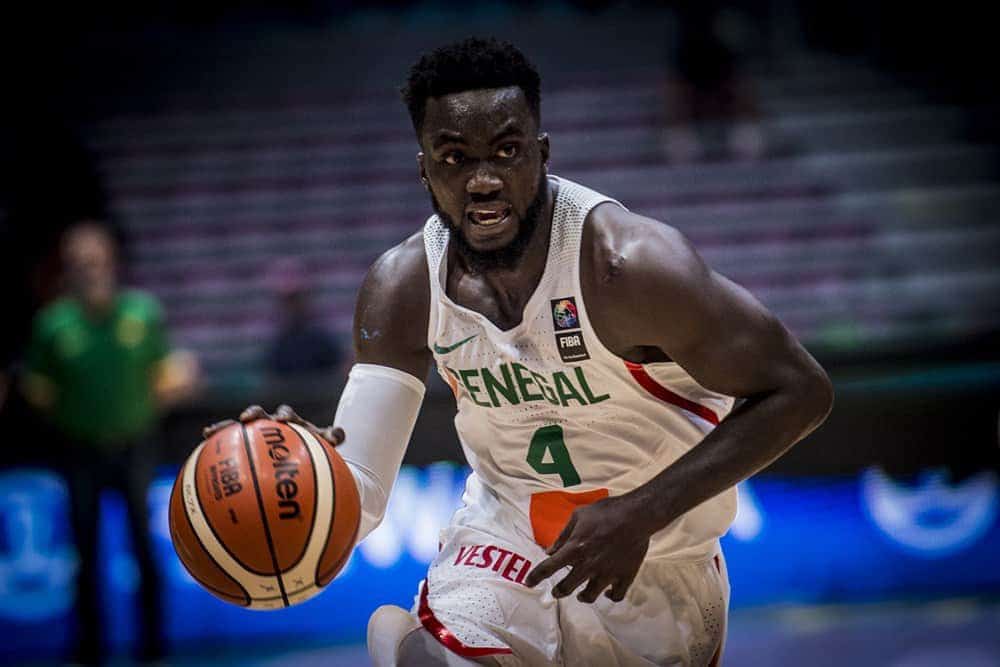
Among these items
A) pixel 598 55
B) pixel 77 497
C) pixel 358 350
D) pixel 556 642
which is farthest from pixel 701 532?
pixel 598 55

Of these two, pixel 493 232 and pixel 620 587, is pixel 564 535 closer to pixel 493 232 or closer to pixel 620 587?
pixel 620 587

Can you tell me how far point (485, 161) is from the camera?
3.04 meters

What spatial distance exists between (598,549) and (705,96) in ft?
27.3

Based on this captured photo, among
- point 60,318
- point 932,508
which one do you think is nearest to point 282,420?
point 60,318

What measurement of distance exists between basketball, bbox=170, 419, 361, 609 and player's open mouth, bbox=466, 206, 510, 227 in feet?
2.00

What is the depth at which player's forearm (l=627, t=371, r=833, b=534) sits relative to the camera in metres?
2.88

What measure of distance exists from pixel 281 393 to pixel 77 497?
1.11 m

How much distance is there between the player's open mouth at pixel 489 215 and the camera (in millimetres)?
3074

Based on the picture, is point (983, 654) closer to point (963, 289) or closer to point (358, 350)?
point (358, 350)

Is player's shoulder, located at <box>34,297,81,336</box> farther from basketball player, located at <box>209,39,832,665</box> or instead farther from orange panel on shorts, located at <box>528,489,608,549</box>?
orange panel on shorts, located at <box>528,489,608,549</box>

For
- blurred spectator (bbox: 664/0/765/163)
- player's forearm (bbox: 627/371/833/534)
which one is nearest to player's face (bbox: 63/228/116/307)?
player's forearm (bbox: 627/371/833/534)

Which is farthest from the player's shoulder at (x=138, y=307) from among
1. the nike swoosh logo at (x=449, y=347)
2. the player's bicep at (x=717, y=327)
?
the player's bicep at (x=717, y=327)

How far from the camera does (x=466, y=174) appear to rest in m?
3.05

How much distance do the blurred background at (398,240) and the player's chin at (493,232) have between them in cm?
347
